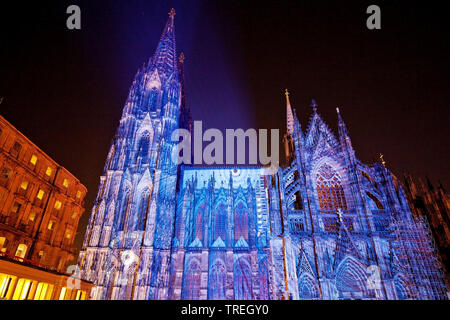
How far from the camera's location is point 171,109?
35938mm

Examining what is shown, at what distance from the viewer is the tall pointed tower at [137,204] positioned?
25.8 meters

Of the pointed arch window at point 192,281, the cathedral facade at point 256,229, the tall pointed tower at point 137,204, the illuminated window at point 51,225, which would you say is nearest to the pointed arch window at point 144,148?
the tall pointed tower at point 137,204

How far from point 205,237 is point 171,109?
17912 mm

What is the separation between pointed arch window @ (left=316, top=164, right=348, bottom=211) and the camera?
26.8m

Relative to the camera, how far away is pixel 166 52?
4362 cm

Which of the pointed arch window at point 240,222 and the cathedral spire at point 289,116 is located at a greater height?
the cathedral spire at point 289,116

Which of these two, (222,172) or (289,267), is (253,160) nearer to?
(222,172)

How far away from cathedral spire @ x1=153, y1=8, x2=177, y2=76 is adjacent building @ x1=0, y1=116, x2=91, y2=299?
2101cm

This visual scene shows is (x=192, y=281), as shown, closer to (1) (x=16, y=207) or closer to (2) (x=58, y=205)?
(2) (x=58, y=205)

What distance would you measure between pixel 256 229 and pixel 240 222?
A: 221 cm

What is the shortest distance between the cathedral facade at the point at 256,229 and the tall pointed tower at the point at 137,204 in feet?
0.38

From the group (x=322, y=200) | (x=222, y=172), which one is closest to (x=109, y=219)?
(x=222, y=172)

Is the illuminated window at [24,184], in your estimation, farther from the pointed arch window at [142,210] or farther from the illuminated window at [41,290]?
the illuminated window at [41,290]

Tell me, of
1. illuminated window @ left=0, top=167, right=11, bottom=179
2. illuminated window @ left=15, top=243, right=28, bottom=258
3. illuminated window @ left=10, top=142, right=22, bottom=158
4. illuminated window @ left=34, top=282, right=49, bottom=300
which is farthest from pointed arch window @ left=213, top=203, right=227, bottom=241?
illuminated window @ left=10, top=142, right=22, bottom=158
